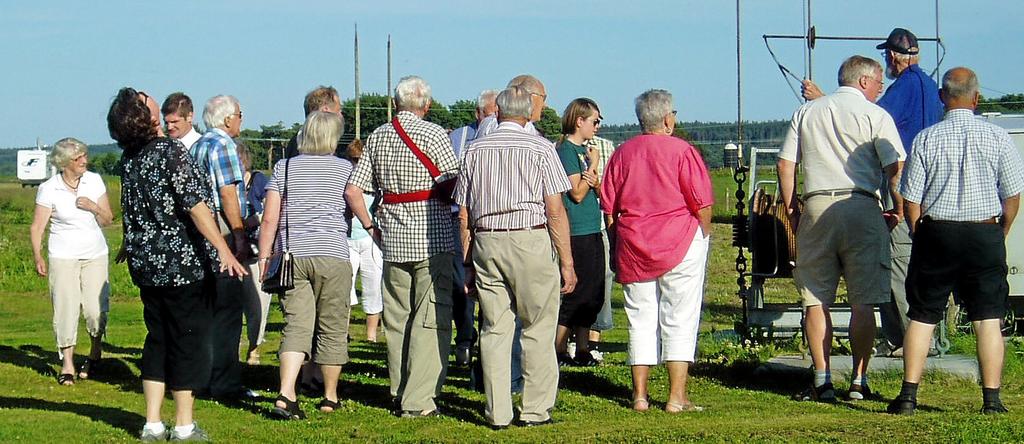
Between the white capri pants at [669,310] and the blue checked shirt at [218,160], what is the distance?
8.80ft

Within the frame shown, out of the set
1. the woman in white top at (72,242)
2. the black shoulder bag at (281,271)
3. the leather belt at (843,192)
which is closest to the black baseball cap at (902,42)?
the leather belt at (843,192)

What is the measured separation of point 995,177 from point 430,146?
3.19 metres

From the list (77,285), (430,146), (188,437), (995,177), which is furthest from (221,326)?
(995,177)

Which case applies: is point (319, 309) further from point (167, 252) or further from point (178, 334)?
point (167, 252)

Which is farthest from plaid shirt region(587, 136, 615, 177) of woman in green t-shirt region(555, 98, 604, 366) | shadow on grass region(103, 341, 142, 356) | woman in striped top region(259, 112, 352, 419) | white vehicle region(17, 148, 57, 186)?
white vehicle region(17, 148, 57, 186)

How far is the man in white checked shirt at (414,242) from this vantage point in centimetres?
745

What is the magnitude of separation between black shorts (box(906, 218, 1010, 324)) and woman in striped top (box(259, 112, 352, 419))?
11.0ft

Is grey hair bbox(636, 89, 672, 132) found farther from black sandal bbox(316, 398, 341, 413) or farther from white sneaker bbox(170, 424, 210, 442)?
white sneaker bbox(170, 424, 210, 442)

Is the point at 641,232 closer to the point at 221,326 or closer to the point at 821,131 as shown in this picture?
the point at 821,131

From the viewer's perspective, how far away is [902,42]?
28.5 feet

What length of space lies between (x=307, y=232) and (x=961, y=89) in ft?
12.6

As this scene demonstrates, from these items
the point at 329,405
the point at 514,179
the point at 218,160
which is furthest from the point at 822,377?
the point at 218,160

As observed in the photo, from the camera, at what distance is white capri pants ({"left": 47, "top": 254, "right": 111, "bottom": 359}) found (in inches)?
378

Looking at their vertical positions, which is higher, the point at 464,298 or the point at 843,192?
the point at 843,192
